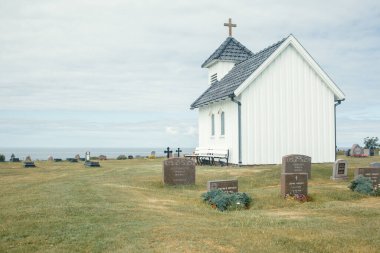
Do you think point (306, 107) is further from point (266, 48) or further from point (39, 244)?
point (39, 244)

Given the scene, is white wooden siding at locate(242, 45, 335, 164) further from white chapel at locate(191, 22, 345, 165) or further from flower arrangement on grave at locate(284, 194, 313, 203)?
flower arrangement on grave at locate(284, 194, 313, 203)

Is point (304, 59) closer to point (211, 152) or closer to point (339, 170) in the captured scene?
point (339, 170)

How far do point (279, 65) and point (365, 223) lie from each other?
56.0 ft

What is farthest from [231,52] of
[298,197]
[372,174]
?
[298,197]

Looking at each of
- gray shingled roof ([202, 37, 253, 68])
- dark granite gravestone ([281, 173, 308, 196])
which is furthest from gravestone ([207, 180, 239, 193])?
gray shingled roof ([202, 37, 253, 68])

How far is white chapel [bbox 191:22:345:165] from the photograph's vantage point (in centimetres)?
2795

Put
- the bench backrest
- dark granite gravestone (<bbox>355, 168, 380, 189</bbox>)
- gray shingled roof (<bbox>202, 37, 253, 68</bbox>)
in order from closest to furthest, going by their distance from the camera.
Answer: dark granite gravestone (<bbox>355, 168, 380, 189</bbox>) → the bench backrest → gray shingled roof (<bbox>202, 37, 253, 68</bbox>)

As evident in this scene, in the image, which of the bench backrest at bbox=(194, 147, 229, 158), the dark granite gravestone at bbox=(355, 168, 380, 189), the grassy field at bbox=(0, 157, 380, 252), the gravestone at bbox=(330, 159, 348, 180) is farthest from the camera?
the bench backrest at bbox=(194, 147, 229, 158)

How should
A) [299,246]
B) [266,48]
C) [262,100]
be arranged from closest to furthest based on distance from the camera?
[299,246] < [262,100] < [266,48]

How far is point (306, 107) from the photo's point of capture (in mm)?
28953

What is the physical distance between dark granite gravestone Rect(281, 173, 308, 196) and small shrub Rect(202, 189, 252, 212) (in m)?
1.75

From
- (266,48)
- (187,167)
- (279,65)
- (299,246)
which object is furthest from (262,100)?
(299,246)

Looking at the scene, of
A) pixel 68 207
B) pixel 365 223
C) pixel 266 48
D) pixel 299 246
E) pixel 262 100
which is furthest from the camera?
pixel 266 48

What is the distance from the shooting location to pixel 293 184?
18.0 m
